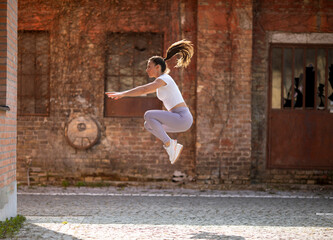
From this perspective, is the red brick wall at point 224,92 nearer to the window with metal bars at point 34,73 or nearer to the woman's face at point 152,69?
the window with metal bars at point 34,73

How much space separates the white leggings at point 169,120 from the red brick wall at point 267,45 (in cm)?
569

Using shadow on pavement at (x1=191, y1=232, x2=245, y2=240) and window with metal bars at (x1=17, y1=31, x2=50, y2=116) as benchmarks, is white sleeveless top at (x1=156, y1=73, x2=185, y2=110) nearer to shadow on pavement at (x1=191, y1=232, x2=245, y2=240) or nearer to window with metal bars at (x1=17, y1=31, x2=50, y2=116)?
shadow on pavement at (x1=191, y1=232, x2=245, y2=240)

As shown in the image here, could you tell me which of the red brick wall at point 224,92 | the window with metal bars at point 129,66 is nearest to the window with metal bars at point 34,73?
the window with metal bars at point 129,66

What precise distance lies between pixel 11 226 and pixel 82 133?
17.0 ft

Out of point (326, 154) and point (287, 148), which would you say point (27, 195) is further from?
point (326, 154)

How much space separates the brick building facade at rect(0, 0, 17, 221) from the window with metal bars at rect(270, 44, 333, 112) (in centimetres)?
658

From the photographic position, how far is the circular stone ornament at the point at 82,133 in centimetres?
1138

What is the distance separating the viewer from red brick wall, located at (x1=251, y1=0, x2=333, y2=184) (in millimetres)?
11398

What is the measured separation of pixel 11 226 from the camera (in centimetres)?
632

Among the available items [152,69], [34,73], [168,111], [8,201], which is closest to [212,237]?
[168,111]

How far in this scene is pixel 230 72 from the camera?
11250 millimetres

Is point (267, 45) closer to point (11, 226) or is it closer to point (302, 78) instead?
point (302, 78)

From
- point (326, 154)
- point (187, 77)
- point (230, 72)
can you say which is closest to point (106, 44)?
point (187, 77)

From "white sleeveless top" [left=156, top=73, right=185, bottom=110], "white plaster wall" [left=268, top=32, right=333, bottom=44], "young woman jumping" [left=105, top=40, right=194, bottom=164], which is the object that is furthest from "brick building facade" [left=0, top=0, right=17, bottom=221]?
"white plaster wall" [left=268, top=32, right=333, bottom=44]
